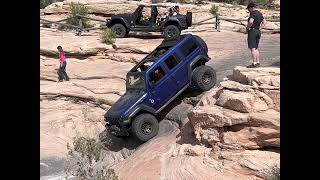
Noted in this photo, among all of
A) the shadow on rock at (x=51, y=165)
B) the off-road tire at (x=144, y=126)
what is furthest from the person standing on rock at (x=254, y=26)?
the shadow on rock at (x=51, y=165)

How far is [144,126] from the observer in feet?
37.2

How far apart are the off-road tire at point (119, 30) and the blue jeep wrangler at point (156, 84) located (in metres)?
6.90

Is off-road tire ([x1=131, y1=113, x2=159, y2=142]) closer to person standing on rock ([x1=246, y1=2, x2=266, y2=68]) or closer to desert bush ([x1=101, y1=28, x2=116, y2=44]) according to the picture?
person standing on rock ([x1=246, y1=2, x2=266, y2=68])

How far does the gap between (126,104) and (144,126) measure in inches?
28.5

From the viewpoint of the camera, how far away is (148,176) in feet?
28.9

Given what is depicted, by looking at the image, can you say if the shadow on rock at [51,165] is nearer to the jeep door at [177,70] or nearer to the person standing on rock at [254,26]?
the jeep door at [177,70]

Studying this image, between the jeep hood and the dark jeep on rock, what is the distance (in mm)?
7082

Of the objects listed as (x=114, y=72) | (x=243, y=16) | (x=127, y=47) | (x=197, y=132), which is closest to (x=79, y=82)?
(x=114, y=72)

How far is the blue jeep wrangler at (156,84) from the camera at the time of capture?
11266 mm

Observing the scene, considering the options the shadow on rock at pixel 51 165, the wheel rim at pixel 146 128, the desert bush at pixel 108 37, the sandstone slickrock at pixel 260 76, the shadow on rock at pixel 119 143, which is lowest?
the shadow on rock at pixel 51 165

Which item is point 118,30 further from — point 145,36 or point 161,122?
point 161,122

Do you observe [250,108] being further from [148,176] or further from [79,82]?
[79,82]

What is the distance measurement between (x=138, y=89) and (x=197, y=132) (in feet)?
9.22
